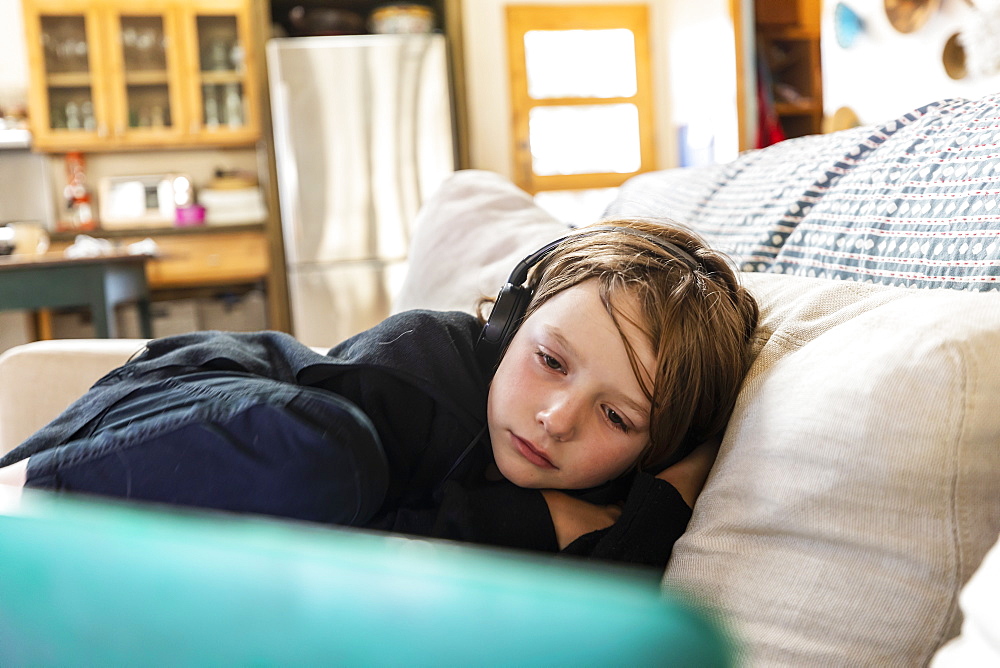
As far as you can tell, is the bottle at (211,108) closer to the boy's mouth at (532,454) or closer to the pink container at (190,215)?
the pink container at (190,215)

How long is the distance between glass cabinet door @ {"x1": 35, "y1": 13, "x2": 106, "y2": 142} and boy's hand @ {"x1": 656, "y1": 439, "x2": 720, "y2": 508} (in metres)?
4.24

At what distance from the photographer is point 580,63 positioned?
4.91 m

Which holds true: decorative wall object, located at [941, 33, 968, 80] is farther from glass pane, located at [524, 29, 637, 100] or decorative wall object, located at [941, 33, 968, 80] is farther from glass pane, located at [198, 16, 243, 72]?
glass pane, located at [198, 16, 243, 72]

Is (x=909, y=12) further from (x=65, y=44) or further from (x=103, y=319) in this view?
(x=65, y=44)

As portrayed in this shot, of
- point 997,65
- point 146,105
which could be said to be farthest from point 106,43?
point 997,65

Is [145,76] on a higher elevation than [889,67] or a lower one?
higher

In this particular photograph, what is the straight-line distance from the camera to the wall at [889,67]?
2.90 m

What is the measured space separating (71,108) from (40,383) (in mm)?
3640

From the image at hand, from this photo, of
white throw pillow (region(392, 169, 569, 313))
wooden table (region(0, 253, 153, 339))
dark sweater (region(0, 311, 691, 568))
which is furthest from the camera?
wooden table (region(0, 253, 153, 339))

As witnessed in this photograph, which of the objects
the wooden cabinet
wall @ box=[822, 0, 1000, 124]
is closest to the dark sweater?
wall @ box=[822, 0, 1000, 124]

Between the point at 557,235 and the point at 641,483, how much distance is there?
709 mm

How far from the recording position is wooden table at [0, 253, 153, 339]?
2.51 m

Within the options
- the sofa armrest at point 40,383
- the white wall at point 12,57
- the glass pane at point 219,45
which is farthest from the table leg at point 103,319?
the white wall at point 12,57

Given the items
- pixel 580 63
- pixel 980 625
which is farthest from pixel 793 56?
pixel 980 625
